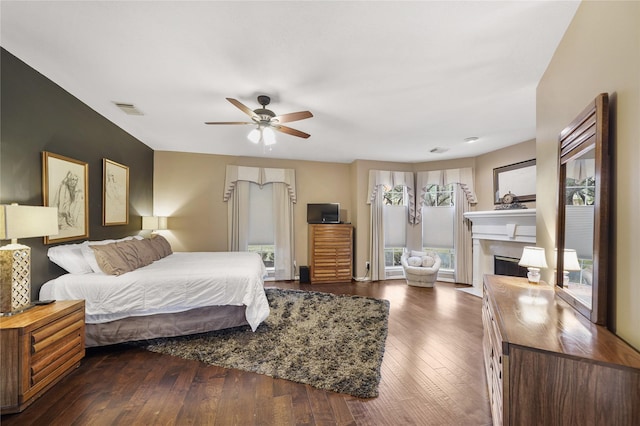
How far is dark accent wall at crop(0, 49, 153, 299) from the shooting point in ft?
6.63

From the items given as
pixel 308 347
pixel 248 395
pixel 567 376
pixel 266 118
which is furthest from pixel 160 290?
pixel 567 376

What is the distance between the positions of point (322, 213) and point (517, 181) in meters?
3.57

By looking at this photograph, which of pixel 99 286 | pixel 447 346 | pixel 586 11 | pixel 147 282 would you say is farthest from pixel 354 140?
pixel 99 286

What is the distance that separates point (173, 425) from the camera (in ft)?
5.21

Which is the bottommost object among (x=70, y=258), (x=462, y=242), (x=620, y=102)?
→ (x=462, y=242)

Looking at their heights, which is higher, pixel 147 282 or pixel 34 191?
pixel 34 191

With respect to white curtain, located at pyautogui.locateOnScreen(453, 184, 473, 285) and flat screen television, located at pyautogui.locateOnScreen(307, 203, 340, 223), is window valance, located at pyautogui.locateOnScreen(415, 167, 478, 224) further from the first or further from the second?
flat screen television, located at pyautogui.locateOnScreen(307, 203, 340, 223)

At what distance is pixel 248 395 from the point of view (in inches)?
73.8

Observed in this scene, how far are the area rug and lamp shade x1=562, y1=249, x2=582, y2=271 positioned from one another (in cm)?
157

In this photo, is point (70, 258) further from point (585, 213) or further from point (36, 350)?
point (585, 213)

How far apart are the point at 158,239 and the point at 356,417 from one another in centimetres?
375

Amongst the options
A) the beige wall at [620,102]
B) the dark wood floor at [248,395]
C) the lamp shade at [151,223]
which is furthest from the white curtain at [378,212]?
the lamp shade at [151,223]

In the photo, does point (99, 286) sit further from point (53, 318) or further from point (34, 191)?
point (34, 191)

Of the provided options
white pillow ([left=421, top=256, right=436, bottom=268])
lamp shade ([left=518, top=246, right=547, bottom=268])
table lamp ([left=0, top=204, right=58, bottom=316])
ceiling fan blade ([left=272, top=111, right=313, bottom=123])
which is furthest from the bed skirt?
white pillow ([left=421, top=256, right=436, bottom=268])
